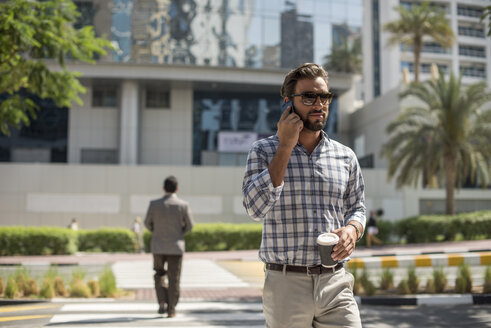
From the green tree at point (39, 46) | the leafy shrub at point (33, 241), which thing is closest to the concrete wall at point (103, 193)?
the leafy shrub at point (33, 241)

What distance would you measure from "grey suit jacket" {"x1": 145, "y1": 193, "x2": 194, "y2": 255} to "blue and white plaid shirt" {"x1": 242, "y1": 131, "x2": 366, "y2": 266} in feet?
16.5

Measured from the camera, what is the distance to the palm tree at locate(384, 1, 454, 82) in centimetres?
4025

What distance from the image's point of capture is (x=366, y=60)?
8431cm

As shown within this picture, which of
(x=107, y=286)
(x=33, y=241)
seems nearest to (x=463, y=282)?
(x=107, y=286)

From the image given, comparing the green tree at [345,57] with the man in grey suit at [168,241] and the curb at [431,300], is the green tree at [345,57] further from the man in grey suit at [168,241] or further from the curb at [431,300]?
the man in grey suit at [168,241]

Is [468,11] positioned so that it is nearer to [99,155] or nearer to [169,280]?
[99,155]

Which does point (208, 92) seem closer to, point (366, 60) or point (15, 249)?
point (15, 249)

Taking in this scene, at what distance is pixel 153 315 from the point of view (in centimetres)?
830

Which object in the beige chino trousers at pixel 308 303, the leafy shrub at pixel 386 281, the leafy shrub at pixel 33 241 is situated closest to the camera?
the beige chino trousers at pixel 308 303

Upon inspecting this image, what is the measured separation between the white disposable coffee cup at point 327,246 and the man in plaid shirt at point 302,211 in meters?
0.03

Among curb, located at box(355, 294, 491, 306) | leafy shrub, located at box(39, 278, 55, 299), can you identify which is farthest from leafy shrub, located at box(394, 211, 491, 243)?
leafy shrub, located at box(39, 278, 55, 299)

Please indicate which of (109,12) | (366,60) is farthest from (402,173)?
(366,60)

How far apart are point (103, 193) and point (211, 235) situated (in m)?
9.91

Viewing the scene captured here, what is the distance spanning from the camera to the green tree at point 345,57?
42250 mm
